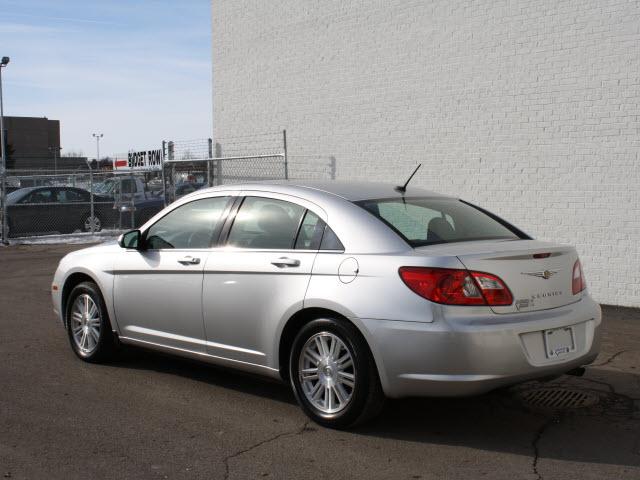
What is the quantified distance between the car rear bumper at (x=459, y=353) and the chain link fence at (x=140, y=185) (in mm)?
9486

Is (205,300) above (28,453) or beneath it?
above

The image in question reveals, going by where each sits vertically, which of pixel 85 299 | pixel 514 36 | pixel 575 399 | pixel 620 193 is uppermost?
pixel 514 36

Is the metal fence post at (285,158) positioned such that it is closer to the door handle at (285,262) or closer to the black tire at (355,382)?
the door handle at (285,262)

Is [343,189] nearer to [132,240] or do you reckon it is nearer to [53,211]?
[132,240]

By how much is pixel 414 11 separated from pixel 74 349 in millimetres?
7980

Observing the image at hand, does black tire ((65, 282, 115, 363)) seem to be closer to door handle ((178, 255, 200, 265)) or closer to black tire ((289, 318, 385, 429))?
door handle ((178, 255, 200, 265))

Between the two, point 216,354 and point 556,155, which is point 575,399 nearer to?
point 216,354

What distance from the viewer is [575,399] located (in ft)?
20.1

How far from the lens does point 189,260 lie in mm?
6332

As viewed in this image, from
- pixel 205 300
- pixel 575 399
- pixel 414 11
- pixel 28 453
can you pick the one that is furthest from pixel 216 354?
pixel 414 11

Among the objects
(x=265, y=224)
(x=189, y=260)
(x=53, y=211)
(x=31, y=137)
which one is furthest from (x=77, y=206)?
(x=31, y=137)

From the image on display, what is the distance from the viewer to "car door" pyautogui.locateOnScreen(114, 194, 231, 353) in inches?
248

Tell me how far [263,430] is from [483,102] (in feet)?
25.5

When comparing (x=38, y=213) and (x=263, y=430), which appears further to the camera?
(x=38, y=213)
